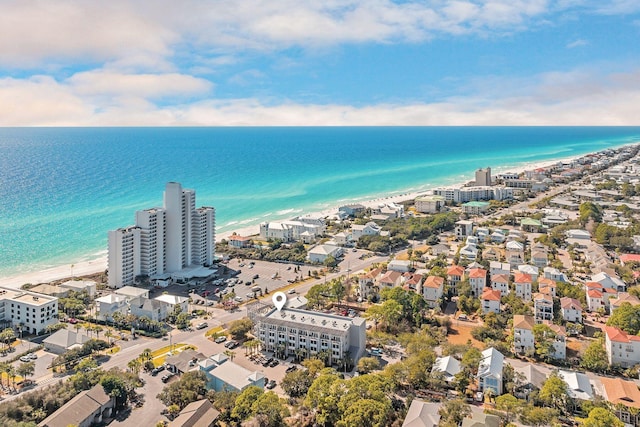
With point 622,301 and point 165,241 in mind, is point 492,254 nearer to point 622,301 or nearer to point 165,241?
point 622,301

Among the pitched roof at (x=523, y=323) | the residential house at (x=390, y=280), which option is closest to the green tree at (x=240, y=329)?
the residential house at (x=390, y=280)

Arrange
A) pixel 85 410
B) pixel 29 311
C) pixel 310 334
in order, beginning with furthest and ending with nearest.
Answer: pixel 29 311 < pixel 310 334 < pixel 85 410

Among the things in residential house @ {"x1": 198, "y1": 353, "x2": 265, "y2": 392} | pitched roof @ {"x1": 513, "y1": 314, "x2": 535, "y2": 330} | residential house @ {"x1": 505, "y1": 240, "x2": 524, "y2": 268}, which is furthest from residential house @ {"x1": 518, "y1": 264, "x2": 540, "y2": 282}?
residential house @ {"x1": 198, "y1": 353, "x2": 265, "y2": 392}

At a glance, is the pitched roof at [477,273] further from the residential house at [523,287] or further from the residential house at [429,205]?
the residential house at [429,205]

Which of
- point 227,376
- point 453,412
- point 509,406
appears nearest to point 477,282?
point 509,406

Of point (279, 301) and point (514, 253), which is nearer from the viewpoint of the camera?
point (279, 301)

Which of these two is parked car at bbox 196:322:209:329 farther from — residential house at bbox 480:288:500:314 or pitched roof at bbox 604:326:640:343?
pitched roof at bbox 604:326:640:343

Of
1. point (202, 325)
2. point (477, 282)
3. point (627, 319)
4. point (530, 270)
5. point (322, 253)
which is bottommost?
point (202, 325)
